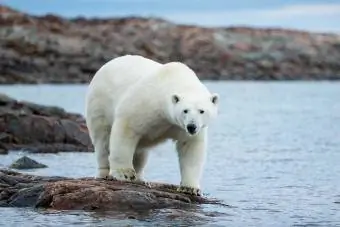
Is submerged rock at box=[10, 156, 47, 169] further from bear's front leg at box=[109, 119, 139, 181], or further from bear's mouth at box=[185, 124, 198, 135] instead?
bear's mouth at box=[185, 124, 198, 135]

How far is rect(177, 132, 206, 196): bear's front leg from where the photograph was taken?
13609 millimetres

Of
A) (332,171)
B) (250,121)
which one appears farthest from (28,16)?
(332,171)

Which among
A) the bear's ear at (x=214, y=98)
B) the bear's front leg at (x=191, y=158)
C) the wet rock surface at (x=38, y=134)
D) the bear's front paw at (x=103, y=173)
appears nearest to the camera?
the bear's ear at (x=214, y=98)

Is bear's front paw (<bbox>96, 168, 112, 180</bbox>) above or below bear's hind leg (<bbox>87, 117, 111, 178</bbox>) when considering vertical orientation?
below

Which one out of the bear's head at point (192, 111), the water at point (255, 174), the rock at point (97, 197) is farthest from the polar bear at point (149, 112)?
the water at point (255, 174)

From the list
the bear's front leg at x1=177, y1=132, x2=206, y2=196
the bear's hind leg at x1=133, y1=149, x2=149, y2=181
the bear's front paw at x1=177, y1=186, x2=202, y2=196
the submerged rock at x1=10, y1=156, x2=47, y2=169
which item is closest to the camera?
the bear's front leg at x1=177, y1=132, x2=206, y2=196

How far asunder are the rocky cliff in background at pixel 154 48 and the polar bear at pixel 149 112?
234ft

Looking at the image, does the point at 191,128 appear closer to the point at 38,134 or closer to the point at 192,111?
the point at 192,111

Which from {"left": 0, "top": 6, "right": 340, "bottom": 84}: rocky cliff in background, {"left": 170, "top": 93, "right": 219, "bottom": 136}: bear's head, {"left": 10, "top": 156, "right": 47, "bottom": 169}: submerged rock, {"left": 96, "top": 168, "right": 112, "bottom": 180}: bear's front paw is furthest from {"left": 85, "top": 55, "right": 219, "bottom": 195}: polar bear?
{"left": 0, "top": 6, "right": 340, "bottom": 84}: rocky cliff in background

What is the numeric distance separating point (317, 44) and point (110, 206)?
115 m

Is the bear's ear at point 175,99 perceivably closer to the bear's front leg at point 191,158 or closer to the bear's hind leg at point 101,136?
the bear's front leg at point 191,158

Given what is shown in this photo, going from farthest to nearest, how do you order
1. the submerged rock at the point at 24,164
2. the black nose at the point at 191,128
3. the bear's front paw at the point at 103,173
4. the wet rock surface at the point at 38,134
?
1. the wet rock surface at the point at 38,134
2. the submerged rock at the point at 24,164
3. the bear's front paw at the point at 103,173
4. the black nose at the point at 191,128

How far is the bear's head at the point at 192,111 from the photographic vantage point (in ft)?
41.2

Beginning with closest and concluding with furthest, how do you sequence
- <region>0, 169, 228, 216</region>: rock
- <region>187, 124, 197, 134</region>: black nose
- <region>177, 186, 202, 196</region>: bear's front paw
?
<region>187, 124, 197, 134</region>: black nose < <region>0, 169, 228, 216</region>: rock < <region>177, 186, 202, 196</region>: bear's front paw
